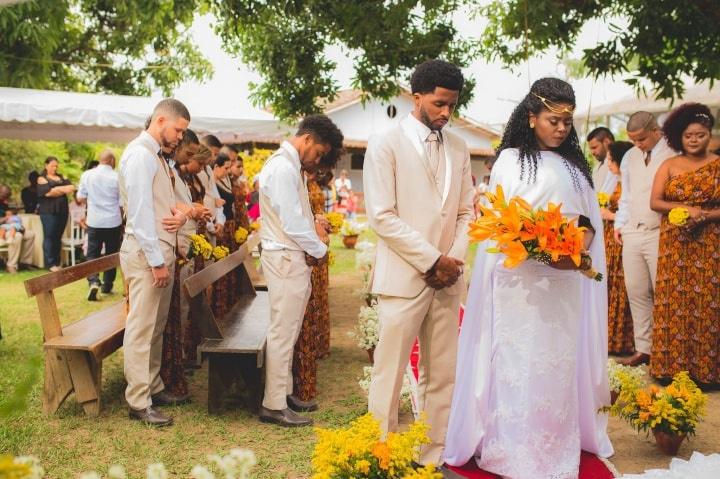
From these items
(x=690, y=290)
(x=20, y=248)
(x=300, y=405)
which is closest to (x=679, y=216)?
(x=690, y=290)

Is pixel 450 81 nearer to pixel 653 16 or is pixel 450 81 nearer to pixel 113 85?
pixel 653 16

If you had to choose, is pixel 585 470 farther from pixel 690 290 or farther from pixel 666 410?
pixel 690 290

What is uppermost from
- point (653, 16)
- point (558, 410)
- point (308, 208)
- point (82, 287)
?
point (653, 16)

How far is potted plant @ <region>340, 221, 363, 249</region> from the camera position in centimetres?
Result: 1927

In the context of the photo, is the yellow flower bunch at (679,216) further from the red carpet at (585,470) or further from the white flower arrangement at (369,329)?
the white flower arrangement at (369,329)

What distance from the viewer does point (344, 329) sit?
9547mm

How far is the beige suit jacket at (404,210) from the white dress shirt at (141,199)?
1808mm

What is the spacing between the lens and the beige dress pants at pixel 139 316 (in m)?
5.27

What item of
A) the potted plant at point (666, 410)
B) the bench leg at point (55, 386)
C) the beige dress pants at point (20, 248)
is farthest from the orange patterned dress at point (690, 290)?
the beige dress pants at point (20, 248)

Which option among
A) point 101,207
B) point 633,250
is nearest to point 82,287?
point 101,207

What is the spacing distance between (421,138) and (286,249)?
5.34 ft

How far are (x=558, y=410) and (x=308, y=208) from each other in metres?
2.47

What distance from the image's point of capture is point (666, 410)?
4.89 metres

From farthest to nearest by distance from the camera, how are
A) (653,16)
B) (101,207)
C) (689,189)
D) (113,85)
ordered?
(113,85)
(101,207)
(653,16)
(689,189)
